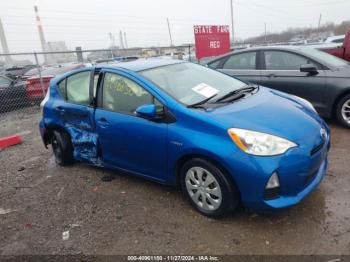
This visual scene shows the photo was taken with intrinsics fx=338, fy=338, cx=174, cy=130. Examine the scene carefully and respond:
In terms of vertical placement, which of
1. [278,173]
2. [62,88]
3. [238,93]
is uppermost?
[62,88]

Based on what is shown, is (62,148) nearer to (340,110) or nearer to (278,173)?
(278,173)

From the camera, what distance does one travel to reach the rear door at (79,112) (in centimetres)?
432

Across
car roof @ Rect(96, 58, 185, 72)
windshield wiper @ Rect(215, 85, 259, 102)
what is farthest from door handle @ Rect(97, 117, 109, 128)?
windshield wiper @ Rect(215, 85, 259, 102)

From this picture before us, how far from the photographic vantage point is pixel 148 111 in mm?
3383

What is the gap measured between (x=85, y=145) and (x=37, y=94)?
23.0 ft

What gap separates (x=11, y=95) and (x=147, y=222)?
28.6ft

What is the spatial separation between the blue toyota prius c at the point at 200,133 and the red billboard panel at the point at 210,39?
312 inches

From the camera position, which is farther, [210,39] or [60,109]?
[210,39]

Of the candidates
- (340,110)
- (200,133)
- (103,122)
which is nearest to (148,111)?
(200,133)

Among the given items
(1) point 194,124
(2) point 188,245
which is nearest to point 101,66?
(1) point 194,124

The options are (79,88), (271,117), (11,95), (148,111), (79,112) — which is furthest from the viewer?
(11,95)

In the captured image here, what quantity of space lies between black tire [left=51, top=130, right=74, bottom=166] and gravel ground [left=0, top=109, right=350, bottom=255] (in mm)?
395

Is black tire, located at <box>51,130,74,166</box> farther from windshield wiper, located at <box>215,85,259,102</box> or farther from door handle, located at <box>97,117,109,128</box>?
windshield wiper, located at <box>215,85,259,102</box>

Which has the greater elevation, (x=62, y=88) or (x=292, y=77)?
(x=62, y=88)
